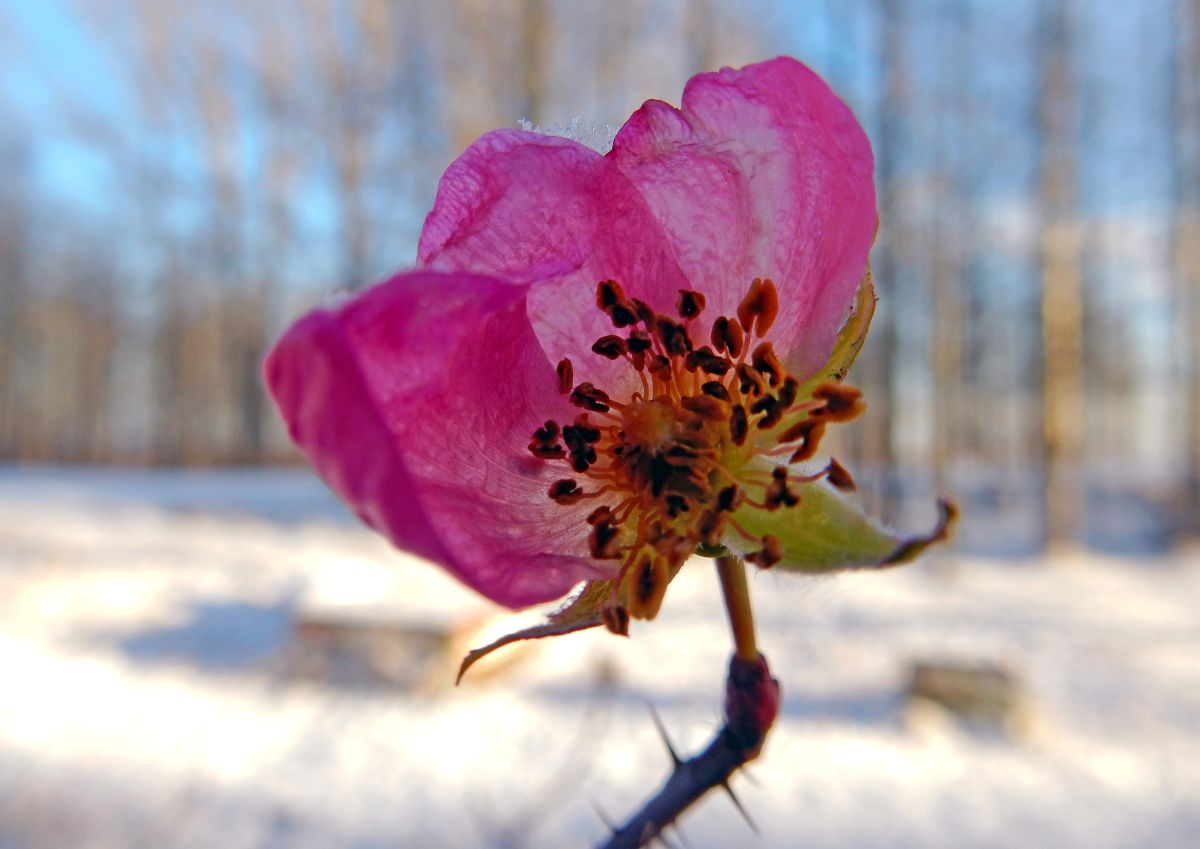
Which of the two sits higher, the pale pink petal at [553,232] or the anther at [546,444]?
the pale pink petal at [553,232]

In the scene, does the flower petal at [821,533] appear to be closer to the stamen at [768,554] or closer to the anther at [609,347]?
the stamen at [768,554]

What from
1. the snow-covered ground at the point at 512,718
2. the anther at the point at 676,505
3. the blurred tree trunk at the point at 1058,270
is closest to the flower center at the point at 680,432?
the anther at the point at 676,505

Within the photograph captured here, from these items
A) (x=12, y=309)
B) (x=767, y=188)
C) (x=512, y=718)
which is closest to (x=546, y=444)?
A: (x=767, y=188)

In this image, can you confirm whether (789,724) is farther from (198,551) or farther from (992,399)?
(992,399)

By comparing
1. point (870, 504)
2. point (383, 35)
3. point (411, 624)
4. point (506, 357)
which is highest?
point (383, 35)

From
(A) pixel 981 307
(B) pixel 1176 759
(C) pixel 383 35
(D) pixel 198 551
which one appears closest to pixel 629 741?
(B) pixel 1176 759

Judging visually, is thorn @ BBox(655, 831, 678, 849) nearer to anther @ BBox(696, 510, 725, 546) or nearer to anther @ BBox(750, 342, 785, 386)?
anther @ BBox(696, 510, 725, 546)
